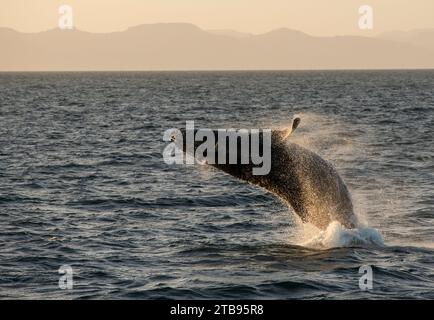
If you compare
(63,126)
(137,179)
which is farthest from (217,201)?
(63,126)

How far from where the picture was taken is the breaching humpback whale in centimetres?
1711

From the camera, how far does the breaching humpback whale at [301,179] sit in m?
17.1

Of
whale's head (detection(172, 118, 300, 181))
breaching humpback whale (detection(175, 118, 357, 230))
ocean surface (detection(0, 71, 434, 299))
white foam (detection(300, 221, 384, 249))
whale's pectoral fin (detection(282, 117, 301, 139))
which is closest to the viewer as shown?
ocean surface (detection(0, 71, 434, 299))

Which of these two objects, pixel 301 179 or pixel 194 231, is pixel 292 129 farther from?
pixel 194 231

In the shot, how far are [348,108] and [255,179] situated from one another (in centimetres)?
6602

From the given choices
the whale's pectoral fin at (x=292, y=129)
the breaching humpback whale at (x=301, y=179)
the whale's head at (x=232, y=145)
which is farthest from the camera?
the breaching humpback whale at (x=301, y=179)

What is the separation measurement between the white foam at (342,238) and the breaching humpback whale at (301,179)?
1.36 feet

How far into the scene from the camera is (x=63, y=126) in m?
62.7

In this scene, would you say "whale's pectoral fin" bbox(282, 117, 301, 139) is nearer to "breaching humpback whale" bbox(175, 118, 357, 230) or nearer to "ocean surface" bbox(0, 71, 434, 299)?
"breaching humpback whale" bbox(175, 118, 357, 230)

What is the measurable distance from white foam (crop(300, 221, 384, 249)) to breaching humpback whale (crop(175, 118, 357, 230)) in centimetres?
41

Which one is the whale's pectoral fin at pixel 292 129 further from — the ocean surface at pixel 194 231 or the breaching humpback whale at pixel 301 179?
the ocean surface at pixel 194 231

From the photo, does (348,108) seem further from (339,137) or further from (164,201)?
(164,201)

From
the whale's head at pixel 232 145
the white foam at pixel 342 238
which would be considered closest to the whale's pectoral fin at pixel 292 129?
the whale's head at pixel 232 145

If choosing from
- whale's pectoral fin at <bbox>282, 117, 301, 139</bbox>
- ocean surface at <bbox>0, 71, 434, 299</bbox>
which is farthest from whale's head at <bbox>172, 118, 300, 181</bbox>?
ocean surface at <bbox>0, 71, 434, 299</bbox>
